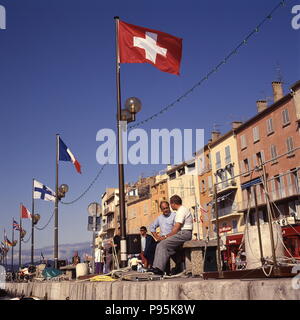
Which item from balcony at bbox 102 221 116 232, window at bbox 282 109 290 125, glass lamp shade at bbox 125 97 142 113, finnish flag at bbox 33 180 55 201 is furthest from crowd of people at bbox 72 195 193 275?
balcony at bbox 102 221 116 232

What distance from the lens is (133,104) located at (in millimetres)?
10766

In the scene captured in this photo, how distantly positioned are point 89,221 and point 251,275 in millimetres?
7372

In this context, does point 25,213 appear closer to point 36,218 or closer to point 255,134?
point 36,218

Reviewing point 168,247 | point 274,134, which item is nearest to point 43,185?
point 168,247

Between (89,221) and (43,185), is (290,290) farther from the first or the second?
(43,185)

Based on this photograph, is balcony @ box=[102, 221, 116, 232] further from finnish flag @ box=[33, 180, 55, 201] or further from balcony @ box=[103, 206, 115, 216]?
finnish flag @ box=[33, 180, 55, 201]

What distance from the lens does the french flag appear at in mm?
20708

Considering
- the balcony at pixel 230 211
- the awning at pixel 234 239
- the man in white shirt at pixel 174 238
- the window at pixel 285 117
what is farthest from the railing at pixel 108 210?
the man in white shirt at pixel 174 238

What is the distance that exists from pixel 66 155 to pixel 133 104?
448 inches

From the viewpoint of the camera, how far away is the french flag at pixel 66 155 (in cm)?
2071

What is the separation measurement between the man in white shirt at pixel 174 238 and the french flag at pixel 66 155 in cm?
1341

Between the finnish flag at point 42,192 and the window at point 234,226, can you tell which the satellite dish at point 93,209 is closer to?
the finnish flag at point 42,192
